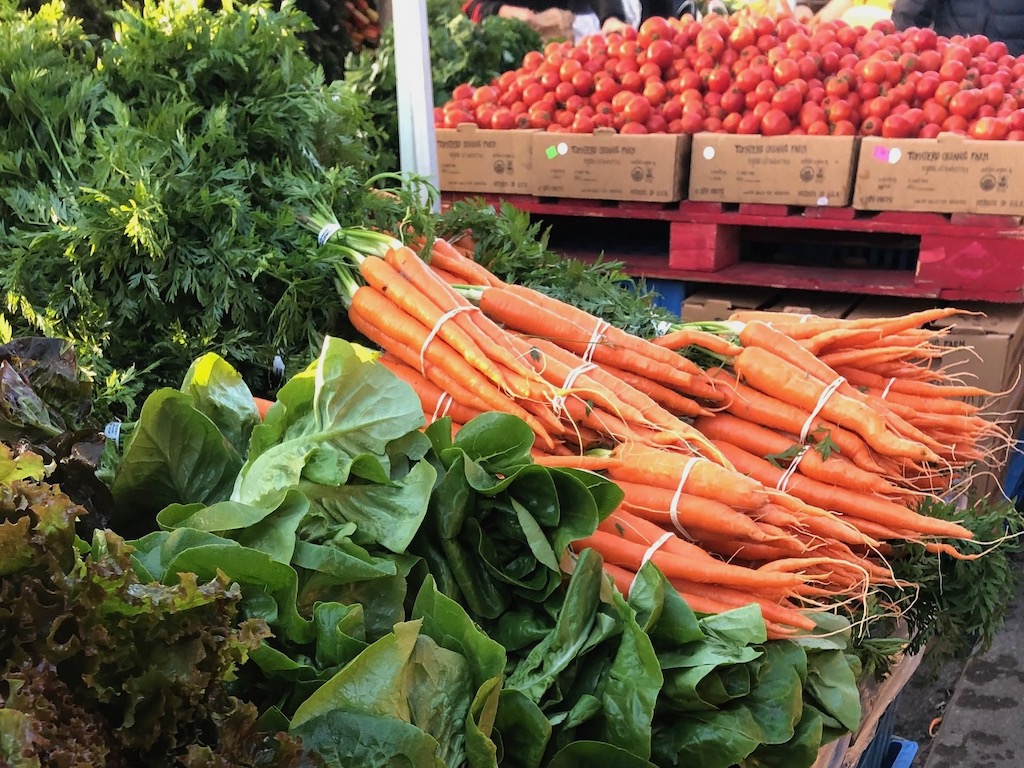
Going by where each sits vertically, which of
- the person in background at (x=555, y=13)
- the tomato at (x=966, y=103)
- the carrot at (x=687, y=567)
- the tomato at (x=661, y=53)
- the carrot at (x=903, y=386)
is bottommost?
the carrot at (x=687, y=567)

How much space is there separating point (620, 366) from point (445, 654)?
1.06m

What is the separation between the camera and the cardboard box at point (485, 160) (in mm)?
3848

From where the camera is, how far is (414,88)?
2561 millimetres

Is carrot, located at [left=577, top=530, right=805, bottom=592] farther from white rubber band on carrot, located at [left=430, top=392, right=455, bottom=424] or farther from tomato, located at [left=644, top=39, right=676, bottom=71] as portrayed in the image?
tomato, located at [left=644, top=39, right=676, bottom=71]

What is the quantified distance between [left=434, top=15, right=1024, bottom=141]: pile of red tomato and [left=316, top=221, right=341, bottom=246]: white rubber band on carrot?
6.74ft

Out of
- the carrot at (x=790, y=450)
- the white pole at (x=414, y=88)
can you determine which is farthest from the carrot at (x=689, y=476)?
the white pole at (x=414, y=88)

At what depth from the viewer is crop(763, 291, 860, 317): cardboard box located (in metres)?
3.62

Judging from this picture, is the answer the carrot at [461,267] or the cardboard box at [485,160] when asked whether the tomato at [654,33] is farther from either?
the carrot at [461,267]

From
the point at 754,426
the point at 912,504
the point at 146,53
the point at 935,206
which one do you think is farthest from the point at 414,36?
the point at 935,206

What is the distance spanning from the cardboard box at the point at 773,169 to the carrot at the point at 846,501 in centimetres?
200

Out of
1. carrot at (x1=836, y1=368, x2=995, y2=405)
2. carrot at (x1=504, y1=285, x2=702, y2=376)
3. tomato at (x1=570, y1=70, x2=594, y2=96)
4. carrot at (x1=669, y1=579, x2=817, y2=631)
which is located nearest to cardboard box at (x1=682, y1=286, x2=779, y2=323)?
tomato at (x1=570, y1=70, x2=594, y2=96)

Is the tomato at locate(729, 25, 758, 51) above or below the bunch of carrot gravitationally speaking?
above

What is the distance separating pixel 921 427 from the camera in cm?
212

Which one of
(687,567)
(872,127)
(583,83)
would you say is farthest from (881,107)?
(687,567)
